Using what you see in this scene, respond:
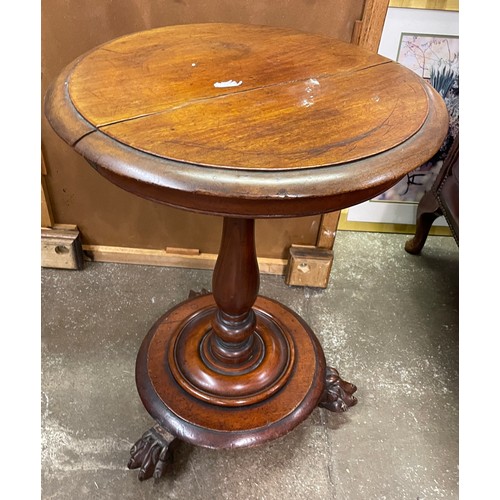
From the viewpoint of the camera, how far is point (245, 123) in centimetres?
86

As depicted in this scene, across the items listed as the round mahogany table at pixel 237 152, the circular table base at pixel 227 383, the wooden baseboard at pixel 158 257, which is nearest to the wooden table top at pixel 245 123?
the round mahogany table at pixel 237 152

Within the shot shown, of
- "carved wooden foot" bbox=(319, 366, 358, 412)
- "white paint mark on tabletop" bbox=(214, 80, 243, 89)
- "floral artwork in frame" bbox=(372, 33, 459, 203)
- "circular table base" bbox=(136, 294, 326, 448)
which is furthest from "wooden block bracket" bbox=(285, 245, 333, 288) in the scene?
"white paint mark on tabletop" bbox=(214, 80, 243, 89)

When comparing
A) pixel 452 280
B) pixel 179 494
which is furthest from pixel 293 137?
pixel 452 280

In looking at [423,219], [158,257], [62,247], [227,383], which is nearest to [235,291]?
[227,383]

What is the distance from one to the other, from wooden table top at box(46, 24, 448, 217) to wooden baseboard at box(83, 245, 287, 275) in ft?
3.22

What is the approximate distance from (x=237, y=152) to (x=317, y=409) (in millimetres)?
1054

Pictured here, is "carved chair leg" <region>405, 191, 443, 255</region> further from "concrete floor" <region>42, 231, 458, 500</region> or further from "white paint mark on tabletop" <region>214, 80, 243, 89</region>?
"white paint mark on tabletop" <region>214, 80, 243, 89</region>

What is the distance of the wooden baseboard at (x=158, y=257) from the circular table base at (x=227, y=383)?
40 centimetres

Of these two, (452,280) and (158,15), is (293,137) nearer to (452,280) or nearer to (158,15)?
(158,15)

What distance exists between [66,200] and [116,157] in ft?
3.85

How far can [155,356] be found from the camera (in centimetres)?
148

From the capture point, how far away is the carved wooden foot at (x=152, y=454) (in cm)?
129

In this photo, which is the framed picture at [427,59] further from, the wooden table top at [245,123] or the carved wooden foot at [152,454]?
the carved wooden foot at [152,454]

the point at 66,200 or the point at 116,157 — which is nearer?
the point at 116,157
